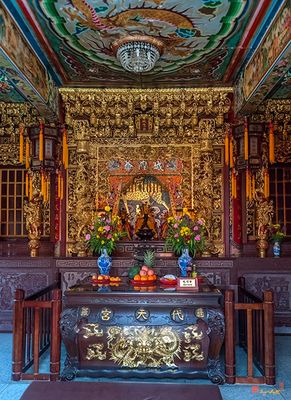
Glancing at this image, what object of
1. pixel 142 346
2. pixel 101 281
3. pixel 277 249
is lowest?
pixel 142 346

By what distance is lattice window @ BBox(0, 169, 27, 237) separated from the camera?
20.6 feet

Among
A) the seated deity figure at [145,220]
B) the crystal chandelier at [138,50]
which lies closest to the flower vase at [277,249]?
the seated deity figure at [145,220]

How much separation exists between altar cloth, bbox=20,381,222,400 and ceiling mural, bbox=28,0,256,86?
9.12 ft

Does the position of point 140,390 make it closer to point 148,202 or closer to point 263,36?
point 263,36

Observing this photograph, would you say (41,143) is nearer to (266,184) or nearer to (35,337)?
(35,337)

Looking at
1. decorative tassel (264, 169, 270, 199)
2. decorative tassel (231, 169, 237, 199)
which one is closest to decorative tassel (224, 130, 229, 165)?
decorative tassel (231, 169, 237, 199)

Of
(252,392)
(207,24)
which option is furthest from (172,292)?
(207,24)

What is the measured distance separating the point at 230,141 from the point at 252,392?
10.5ft

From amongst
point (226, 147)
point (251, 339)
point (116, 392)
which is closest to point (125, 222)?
point (226, 147)

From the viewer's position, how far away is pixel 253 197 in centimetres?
555

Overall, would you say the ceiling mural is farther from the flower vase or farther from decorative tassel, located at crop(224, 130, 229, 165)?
the flower vase

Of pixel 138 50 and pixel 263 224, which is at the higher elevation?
pixel 138 50

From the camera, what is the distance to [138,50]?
13.4ft

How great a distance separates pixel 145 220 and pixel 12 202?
2.05 m
